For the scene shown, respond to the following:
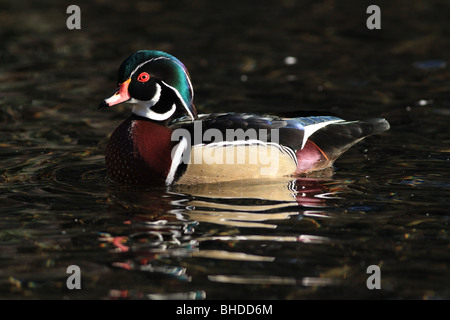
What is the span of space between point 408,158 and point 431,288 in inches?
125

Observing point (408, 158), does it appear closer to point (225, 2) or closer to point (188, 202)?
point (188, 202)

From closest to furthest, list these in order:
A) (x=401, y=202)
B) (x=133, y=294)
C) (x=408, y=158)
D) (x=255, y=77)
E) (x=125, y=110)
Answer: (x=133, y=294) → (x=401, y=202) → (x=408, y=158) → (x=125, y=110) → (x=255, y=77)

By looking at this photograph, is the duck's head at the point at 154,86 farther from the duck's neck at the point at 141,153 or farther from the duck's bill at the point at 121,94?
the duck's neck at the point at 141,153

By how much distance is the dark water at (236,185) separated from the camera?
5.51 m

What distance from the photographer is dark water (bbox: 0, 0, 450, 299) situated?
18.1 ft

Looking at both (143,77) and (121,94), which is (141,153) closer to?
(121,94)

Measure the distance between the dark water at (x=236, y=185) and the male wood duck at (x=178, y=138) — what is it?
0.65 ft

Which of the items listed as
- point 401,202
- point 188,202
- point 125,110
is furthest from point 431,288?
point 125,110

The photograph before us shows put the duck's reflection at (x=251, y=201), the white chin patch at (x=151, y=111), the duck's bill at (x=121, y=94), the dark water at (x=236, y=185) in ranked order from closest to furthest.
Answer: the dark water at (x=236, y=185)
the duck's reflection at (x=251, y=201)
the duck's bill at (x=121, y=94)
the white chin patch at (x=151, y=111)

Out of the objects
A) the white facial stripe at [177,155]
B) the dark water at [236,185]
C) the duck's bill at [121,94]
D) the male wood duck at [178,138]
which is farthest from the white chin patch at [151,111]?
the dark water at [236,185]

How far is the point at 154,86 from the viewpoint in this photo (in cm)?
754

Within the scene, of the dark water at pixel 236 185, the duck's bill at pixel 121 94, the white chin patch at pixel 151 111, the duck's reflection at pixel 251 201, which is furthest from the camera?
the white chin patch at pixel 151 111

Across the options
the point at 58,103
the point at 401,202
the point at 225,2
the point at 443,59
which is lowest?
the point at 401,202

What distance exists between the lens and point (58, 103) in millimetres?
10523
